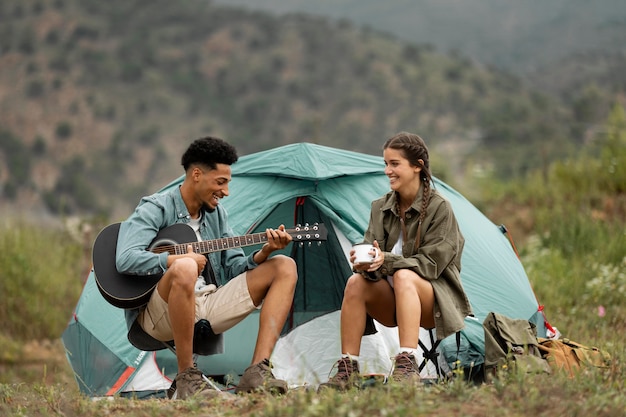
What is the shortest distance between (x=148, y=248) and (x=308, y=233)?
30.0 inches

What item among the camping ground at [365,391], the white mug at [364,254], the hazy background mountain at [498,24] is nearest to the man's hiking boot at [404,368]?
the camping ground at [365,391]

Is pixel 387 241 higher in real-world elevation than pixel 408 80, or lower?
lower

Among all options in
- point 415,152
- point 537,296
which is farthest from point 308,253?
point 537,296

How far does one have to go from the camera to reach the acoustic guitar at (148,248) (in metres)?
4.18

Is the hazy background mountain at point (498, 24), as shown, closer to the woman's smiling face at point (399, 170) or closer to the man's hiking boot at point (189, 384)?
the woman's smiling face at point (399, 170)

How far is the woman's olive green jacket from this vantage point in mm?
4129

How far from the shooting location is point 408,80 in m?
30.9

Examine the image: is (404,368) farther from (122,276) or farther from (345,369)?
(122,276)

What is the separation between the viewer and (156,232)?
14.0ft

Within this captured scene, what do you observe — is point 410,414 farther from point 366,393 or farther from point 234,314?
point 234,314

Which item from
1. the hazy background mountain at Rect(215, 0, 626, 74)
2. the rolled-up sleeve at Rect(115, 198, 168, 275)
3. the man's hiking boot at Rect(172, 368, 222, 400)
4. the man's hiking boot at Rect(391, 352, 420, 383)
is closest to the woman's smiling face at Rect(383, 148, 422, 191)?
the man's hiking boot at Rect(391, 352, 420, 383)

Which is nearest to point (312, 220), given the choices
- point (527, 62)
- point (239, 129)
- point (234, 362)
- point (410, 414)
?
point (234, 362)

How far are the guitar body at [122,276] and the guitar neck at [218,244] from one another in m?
0.03

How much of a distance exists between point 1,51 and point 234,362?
2920 centimetres
